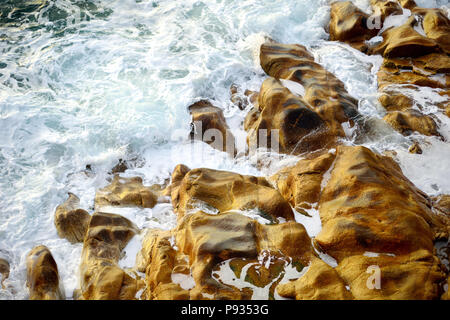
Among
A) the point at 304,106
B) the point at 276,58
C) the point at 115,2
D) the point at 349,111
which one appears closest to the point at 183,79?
the point at 276,58

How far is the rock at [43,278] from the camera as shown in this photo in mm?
4184

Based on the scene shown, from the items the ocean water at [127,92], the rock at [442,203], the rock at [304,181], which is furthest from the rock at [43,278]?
the rock at [442,203]

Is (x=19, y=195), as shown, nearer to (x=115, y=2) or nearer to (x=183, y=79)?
(x=183, y=79)

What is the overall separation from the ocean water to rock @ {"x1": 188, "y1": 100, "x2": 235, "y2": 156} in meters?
0.20

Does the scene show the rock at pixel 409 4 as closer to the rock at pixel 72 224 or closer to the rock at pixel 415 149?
the rock at pixel 415 149

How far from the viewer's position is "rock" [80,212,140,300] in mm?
3980

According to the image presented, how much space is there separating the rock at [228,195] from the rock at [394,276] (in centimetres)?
112

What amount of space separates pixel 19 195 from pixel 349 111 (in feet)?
19.5

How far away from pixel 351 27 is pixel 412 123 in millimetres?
3809

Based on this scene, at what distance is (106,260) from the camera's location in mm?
4516

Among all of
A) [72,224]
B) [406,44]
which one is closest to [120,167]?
[72,224]

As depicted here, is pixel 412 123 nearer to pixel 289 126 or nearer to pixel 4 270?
pixel 289 126

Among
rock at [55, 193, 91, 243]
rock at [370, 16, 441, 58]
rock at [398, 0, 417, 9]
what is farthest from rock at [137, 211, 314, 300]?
rock at [398, 0, 417, 9]

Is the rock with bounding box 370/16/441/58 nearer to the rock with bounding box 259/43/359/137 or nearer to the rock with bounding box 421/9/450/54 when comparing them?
the rock with bounding box 421/9/450/54
